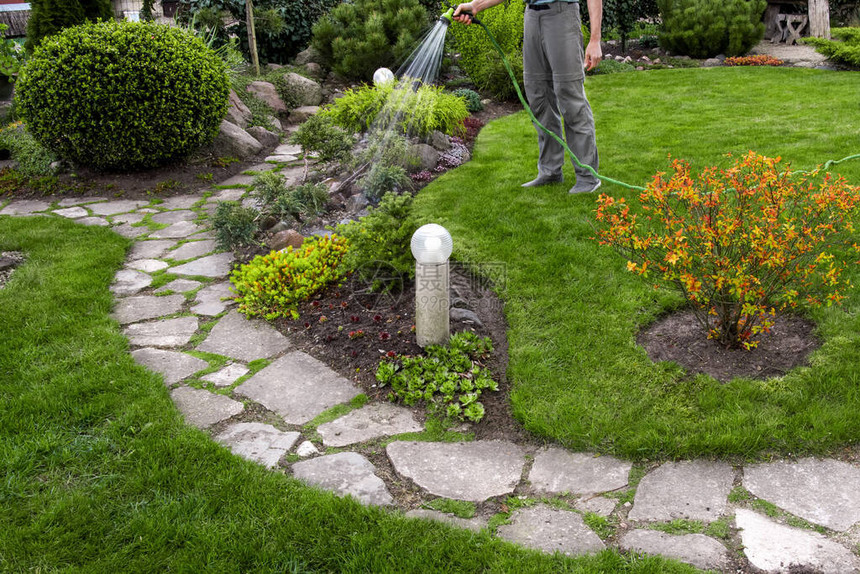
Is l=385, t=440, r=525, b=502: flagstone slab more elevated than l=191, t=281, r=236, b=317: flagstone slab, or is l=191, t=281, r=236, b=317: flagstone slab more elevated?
l=191, t=281, r=236, b=317: flagstone slab

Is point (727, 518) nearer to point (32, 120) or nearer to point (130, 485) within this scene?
point (130, 485)

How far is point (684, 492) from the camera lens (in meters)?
2.43

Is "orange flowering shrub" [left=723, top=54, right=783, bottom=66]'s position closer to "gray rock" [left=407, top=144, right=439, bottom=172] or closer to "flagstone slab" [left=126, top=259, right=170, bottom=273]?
"gray rock" [left=407, top=144, right=439, bottom=172]

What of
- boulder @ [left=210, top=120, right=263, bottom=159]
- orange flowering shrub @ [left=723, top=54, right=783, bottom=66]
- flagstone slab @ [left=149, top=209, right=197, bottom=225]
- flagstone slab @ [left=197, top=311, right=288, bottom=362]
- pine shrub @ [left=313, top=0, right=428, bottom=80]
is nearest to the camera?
flagstone slab @ [left=197, top=311, right=288, bottom=362]

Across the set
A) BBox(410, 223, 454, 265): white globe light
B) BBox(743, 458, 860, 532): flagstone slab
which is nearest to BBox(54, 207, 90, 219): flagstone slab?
BBox(410, 223, 454, 265): white globe light

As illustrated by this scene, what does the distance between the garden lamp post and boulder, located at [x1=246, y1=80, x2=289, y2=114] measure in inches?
274

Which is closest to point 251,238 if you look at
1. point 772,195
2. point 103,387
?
point 103,387

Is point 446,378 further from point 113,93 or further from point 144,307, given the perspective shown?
point 113,93

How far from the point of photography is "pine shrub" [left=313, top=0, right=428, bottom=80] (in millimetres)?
10312

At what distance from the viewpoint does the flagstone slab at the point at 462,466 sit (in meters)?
2.54

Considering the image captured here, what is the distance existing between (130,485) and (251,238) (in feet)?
9.42

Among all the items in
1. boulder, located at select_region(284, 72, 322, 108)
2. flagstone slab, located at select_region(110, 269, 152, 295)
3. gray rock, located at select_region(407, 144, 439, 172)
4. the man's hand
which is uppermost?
boulder, located at select_region(284, 72, 322, 108)

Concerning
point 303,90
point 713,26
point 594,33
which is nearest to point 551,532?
point 594,33

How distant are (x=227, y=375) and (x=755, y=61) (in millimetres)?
11317
